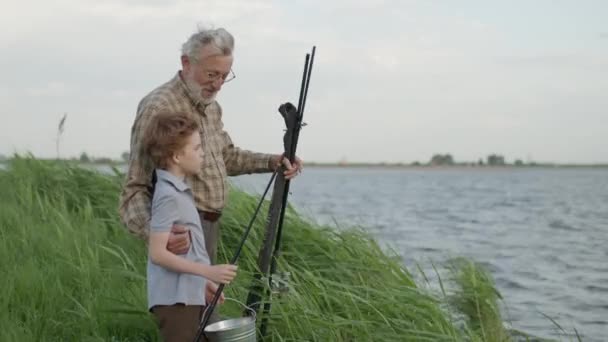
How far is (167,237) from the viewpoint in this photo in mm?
2879

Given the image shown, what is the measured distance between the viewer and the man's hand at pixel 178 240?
2.91 m

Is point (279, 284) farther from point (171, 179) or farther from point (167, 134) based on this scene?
point (167, 134)

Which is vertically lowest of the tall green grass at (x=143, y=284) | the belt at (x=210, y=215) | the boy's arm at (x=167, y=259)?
the tall green grass at (x=143, y=284)

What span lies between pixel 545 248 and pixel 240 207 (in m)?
10.4

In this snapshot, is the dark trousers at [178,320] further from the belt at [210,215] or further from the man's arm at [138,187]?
the belt at [210,215]

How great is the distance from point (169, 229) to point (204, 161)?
0.55m

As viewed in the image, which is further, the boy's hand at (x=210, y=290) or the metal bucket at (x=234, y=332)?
the boy's hand at (x=210, y=290)

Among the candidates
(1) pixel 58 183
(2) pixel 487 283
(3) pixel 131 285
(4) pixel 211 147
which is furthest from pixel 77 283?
(2) pixel 487 283

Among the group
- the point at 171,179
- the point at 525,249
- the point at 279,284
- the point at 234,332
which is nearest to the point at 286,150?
the point at 279,284

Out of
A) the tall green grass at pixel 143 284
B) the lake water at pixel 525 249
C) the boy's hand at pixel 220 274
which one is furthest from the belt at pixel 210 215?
the lake water at pixel 525 249

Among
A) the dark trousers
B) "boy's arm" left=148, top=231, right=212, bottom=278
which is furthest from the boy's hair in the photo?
the dark trousers

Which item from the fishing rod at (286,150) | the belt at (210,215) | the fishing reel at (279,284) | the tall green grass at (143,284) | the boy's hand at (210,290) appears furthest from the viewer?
the tall green grass at (143,284)

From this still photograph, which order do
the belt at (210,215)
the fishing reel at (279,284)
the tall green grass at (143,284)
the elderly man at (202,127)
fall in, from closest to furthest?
the elderly man at (202,127) → the belt at (210,215) → the fishing reel at (279,284) → the tall green grass at (143,284)

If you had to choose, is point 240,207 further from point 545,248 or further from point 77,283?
point 545,248
